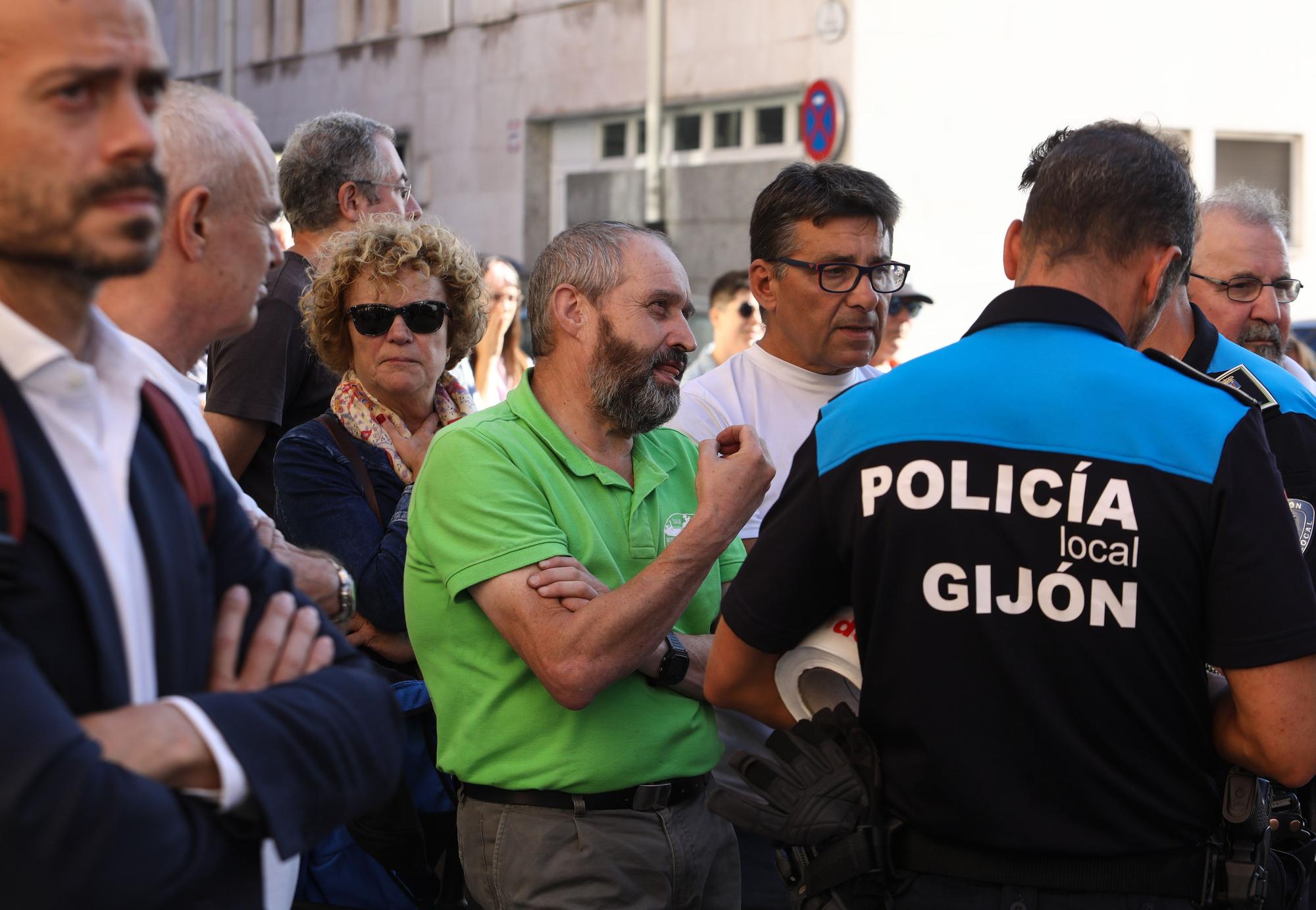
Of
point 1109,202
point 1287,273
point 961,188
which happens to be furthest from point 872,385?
point 961,188

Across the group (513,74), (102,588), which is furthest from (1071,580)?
(513,74)

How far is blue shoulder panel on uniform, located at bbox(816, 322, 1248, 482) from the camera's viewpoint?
86.7 inches

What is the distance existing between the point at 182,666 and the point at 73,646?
172 mm

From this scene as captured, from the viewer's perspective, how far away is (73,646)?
4.67ft

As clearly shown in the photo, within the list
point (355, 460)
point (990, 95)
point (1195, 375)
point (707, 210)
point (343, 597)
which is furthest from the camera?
point (707, 210)

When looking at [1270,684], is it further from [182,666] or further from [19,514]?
[19,514]

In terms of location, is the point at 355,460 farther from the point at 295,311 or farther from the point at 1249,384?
the point at 1249,384

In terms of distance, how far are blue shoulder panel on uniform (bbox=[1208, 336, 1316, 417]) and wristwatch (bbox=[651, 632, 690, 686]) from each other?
57.3 inches

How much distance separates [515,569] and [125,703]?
4.30 ft

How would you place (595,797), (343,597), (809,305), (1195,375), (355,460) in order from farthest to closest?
(809,305) → (355,460) → (595,797) → (343,597) → (1195,375)

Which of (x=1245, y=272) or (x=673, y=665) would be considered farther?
(x=1245, y=272)

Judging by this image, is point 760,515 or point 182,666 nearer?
point 182,666

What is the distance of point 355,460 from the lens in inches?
137

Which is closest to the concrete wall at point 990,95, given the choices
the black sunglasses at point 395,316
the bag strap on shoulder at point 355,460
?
the black sunglasses at point 395,316
